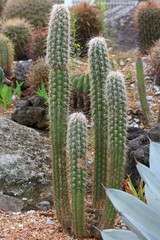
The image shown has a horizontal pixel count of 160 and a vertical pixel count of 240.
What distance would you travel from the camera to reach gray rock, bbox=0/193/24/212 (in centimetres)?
371

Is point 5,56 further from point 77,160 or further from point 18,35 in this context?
point 77,160

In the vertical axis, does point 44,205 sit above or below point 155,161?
below

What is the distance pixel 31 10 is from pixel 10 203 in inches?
283

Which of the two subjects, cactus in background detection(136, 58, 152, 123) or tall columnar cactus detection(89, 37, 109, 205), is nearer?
tall columnar cactus detection(89, 37, 109, 205)

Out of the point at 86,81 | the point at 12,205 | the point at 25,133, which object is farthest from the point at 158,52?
the point at 12,205

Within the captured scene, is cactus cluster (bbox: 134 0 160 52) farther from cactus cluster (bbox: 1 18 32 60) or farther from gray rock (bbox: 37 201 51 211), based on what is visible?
gray rock (bbox: 37 201 51 211)

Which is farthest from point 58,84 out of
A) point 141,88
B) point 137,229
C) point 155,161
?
point 141,88

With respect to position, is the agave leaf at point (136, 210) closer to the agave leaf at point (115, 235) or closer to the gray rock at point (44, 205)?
the agave leaf at point (115, 235)

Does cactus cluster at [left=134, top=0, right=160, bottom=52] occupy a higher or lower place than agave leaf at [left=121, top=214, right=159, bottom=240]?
higher

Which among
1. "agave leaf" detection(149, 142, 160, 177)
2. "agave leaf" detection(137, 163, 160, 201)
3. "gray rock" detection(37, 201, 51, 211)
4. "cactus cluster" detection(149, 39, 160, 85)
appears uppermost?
"cactus cluster" detection(149, 39, 160, 85)

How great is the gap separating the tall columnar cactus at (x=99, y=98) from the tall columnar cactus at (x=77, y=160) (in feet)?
0.76

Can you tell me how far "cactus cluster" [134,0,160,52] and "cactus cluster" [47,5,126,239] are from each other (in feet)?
18.1

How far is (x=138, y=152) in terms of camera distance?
3.82 metres

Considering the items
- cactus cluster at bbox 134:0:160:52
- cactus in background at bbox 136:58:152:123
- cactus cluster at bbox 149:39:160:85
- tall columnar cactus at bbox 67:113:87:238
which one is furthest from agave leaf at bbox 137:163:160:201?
cactus cluster at bbox 134:0:160:52
